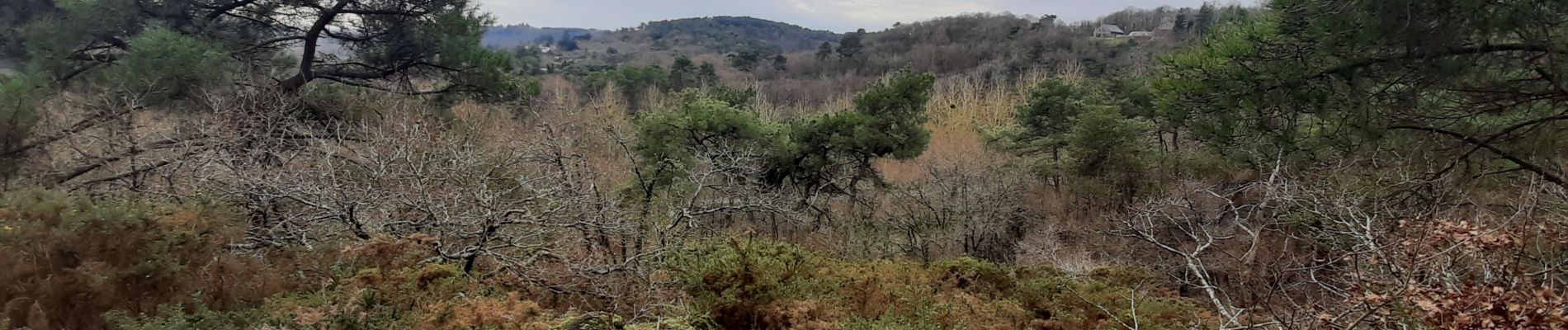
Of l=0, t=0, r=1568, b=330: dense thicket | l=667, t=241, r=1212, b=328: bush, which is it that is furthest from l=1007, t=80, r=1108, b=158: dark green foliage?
l=667, t=241, r=1212, b=328: bush

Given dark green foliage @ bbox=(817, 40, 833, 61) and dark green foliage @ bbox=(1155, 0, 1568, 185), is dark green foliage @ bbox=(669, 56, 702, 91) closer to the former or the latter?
dark green foliage @ bbox=(817, 40, 833, 61)

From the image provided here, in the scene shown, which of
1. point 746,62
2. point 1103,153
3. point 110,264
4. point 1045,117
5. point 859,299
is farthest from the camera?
point 746,62

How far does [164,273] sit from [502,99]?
670 centimetres

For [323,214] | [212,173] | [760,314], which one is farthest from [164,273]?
[760,314]

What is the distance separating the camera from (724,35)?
8750 centimetres

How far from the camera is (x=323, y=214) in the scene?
4879 mm

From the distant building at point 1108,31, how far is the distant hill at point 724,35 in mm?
33175

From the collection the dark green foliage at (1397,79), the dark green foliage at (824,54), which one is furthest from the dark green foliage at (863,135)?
the dark green foliage at (824,54)

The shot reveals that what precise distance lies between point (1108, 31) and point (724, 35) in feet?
152

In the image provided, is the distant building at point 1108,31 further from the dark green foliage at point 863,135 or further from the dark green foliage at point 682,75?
the dark green foliage at point 863,135

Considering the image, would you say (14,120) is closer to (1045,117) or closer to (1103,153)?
(1103,153)

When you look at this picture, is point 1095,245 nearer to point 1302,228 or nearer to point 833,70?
point 1302,228

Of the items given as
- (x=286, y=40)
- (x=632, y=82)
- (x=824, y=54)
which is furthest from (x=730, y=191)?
(x=824, y=54)

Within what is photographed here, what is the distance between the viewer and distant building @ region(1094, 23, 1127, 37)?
53312mm
